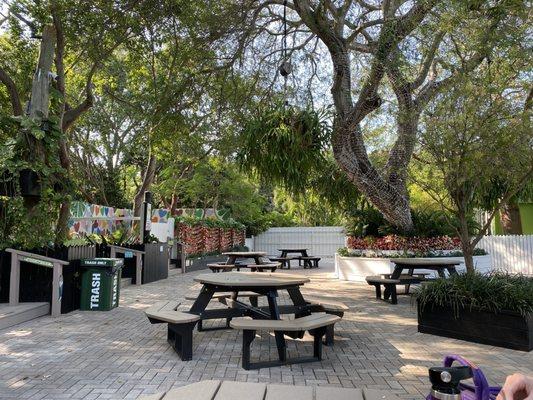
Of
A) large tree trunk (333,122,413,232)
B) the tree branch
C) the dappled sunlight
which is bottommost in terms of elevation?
the dappled sunlight

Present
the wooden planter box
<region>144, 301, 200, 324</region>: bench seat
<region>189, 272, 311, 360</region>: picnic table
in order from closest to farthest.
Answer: <region>144, 301, 200, 324</region>: bench seat, <region>189, 272, 311, 360</region>: picnic table, the wooden planter box

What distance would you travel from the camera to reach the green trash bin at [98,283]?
784 centimetres

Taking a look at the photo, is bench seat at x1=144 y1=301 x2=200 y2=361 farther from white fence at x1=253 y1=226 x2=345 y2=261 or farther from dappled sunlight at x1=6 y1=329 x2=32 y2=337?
white fence at x1=253 y1=226 x2=345 y2=261

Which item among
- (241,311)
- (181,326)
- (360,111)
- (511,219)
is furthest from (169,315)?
(511,219)

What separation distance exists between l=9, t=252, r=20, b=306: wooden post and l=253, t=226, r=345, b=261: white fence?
18227mm

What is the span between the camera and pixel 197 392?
211cm

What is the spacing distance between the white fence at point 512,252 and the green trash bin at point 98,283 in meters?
14.3

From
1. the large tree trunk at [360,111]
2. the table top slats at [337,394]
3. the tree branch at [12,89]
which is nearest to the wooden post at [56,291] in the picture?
the tree branch at [12,89]

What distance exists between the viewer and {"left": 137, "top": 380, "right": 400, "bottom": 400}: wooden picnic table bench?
2062mm

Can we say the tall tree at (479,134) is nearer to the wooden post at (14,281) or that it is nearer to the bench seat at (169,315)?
the bench seat at (169,315)

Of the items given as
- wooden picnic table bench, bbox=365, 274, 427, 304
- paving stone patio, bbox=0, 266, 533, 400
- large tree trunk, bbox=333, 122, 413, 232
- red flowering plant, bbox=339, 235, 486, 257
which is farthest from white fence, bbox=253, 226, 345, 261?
paving stone patio, bbox=0, 266, 533, 400

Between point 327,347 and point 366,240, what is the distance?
26.6 feet

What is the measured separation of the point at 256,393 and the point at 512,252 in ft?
58.6

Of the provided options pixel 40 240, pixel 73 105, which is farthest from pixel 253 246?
pixel 40 240
